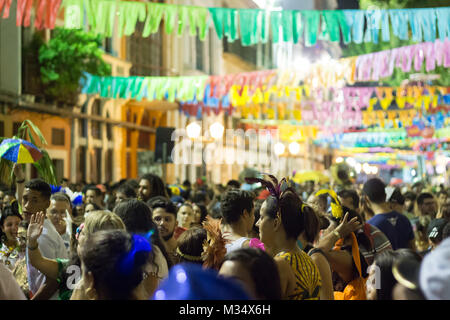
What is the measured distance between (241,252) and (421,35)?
350 inches

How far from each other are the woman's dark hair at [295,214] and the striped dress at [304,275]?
10.6 inches

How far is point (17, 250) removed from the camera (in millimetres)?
6070

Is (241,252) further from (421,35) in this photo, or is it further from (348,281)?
(421,35)

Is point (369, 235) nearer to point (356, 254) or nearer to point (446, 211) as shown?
point (356, 254)

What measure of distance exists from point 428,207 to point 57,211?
579 cm

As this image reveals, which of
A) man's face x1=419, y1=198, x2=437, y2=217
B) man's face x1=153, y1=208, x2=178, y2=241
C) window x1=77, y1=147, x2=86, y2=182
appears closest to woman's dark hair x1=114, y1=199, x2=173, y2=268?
man's face x1=153, y1=208, x2=178, y2=241

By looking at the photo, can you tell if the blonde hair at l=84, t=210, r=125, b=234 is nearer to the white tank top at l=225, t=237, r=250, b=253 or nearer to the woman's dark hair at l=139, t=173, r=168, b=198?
the white tank top at l=225, t=237, r=250, b=253

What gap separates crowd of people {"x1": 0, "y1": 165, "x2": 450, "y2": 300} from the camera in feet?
9.78

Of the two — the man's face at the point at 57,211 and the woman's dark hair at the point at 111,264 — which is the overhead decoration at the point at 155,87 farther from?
the woman's dark hair at the point at 111,264

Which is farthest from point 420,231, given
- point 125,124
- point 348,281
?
point 125,124

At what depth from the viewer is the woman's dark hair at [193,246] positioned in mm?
5070

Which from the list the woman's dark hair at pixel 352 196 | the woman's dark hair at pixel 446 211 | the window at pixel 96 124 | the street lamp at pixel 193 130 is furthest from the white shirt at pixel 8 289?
the window at pixel 96 124

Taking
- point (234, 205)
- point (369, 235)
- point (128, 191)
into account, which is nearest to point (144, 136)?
point (128, 191)

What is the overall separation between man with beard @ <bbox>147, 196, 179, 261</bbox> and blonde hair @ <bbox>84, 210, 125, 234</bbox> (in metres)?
1.73
